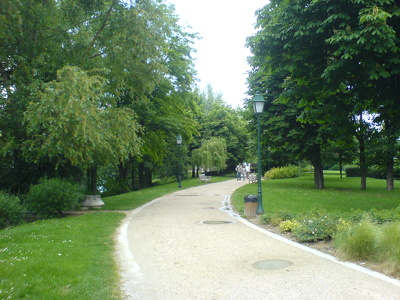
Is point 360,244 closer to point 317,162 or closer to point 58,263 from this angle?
point 58,263

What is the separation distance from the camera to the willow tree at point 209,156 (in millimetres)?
42781

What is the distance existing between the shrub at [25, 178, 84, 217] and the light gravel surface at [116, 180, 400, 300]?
11.9 feet

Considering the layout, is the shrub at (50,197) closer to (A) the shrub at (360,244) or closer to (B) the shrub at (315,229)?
(B) the shrub at (315,229)

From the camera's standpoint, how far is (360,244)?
20.5 ft

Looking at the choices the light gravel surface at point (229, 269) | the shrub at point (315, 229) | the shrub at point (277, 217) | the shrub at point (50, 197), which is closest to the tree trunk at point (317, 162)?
the shrub at point (277, 217)

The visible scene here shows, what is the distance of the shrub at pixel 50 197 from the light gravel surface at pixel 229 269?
362cm

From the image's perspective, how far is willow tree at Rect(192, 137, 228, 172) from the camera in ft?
140

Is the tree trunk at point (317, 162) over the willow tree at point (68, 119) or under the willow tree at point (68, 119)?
under

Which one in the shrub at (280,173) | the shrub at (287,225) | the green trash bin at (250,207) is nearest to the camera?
the shrub at (287,225)

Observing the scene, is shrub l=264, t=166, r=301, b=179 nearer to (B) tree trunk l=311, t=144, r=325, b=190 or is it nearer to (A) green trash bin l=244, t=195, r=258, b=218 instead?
(B) tree trunk l=311, t=144, r=325, b=190

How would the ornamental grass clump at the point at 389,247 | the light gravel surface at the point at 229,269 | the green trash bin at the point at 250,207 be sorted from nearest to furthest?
the light gravel surface at the point at 229,269, the ornamental grass clump at the point at 389,247, the green trash bin at the point at 250,207

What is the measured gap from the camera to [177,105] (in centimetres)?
2598

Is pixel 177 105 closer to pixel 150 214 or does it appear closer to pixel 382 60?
pixel 150 214

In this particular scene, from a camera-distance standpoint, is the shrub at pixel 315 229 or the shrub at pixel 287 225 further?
the shrub at pixel 287 225
